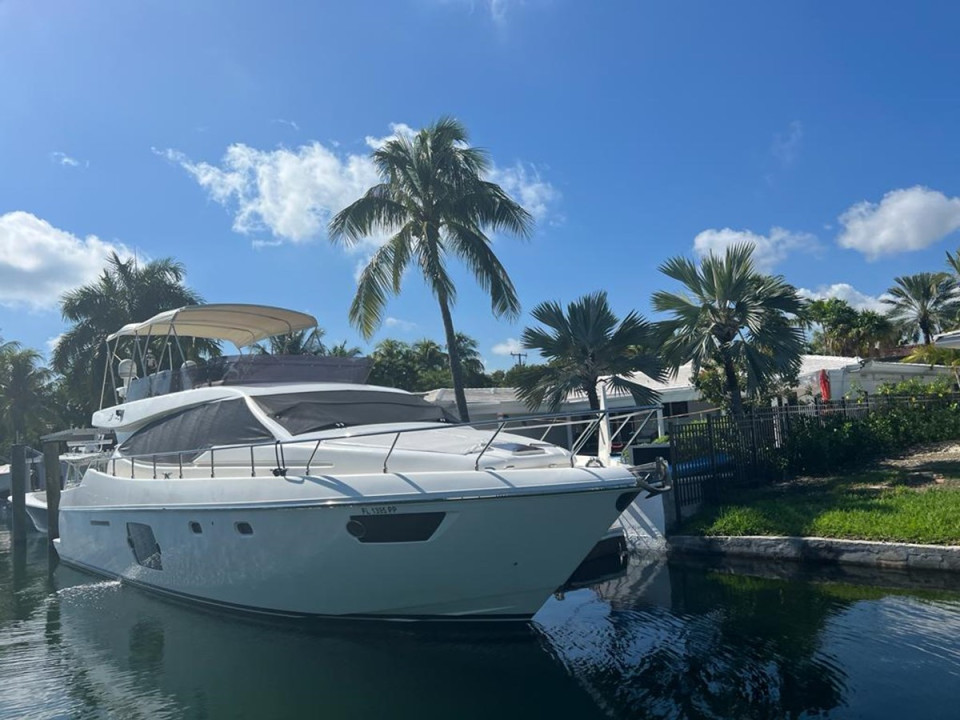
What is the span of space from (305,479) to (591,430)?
2.82 m

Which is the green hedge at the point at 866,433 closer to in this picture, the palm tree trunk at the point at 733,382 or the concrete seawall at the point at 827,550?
the palm tree trunk at the point at 733,382

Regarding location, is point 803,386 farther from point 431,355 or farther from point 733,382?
point 431,355

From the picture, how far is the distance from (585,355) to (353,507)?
27.1 feet

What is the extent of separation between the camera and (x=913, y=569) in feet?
26.2

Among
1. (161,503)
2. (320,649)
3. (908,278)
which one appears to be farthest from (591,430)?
(908,278)

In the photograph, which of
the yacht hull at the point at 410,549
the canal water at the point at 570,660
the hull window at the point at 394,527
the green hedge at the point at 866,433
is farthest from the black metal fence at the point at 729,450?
the hull window at the point at 394,527

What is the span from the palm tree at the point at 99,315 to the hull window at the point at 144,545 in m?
17.2

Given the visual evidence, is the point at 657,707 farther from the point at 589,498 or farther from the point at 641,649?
the point at 589,498

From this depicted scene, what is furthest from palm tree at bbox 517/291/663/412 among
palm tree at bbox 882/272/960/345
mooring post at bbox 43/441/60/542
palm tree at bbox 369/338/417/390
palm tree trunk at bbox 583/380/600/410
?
palm tree at bbox 882/272/960/345

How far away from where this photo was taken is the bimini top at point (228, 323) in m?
11.2

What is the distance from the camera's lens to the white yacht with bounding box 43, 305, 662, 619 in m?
6.10

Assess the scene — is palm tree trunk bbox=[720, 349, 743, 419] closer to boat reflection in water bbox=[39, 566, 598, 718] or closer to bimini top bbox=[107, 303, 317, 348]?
bimini top bbox=[107, 303, 317, 348]

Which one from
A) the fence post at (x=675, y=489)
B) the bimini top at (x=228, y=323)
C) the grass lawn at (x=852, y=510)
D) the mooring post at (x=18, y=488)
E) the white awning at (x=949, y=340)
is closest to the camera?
the grass lawn at (x=852, y=510)

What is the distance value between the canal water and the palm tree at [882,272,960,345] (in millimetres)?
31852
